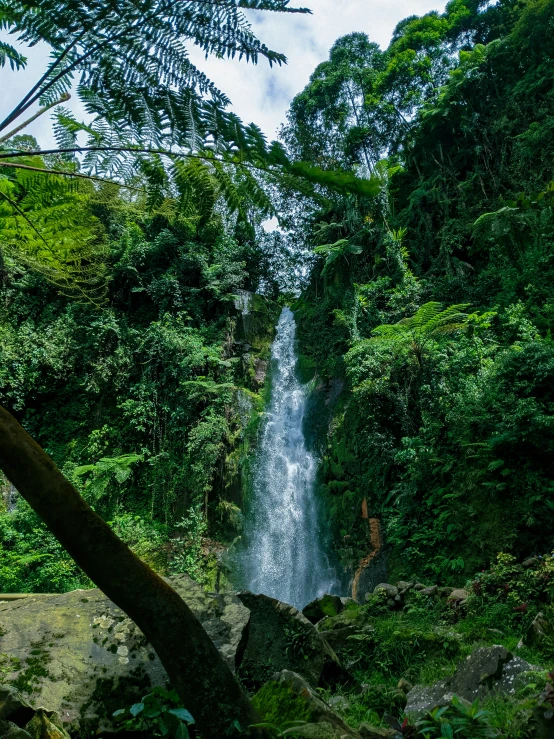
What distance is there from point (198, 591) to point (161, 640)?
2.34 m

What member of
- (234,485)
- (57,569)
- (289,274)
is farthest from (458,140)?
(57,569)

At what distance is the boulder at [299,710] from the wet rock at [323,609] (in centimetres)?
388

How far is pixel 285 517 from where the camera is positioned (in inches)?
418

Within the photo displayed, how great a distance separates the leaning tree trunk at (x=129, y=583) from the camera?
1475 mm

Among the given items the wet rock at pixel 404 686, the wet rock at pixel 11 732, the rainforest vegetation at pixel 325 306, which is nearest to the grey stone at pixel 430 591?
the rainforest vegetation at pixel 325 306

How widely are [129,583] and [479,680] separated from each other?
2.33 m

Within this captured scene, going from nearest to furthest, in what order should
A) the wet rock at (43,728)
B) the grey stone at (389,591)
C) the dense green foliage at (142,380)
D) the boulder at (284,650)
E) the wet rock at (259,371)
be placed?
the wet rock at (43,728)
the boulder at (284,650)
the grey stone at (389,591)
the dense green foliage at (142,380)
the wet rock at (259,371)

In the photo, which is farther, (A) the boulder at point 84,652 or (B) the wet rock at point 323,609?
(B) the wet rock at point 323,609

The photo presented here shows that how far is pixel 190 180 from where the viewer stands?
174 centimetres

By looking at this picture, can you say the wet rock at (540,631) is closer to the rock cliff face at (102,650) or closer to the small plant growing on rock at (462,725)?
the rock cliff face at (102,650)

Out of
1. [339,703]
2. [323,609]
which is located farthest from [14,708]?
[323,609]

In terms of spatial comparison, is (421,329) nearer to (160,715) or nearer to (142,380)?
(160,715)

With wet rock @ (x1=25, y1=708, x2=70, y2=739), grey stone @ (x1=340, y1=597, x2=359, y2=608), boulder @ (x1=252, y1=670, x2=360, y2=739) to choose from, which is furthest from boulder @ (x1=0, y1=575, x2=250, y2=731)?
grey stone @ (x1=340, y1=597, x2=359, y2=608)

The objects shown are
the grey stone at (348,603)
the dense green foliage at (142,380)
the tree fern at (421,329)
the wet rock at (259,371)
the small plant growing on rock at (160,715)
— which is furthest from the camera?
the wet rock at (259,371)
